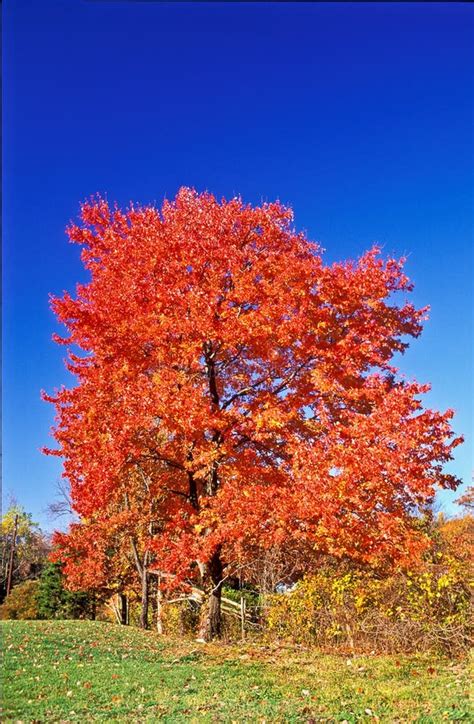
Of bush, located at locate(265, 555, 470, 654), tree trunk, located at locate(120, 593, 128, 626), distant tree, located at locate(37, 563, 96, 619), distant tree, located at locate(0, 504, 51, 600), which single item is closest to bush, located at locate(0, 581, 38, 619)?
distant tree, located at locate(37, 563, 96, 619)

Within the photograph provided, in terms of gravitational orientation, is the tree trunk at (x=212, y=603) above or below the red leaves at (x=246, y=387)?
below

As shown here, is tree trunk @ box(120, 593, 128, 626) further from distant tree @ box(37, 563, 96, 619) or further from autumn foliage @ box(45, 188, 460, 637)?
autumn foliage @ box(45, 188, 460, 637)

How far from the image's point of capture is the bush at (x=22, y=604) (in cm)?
3391

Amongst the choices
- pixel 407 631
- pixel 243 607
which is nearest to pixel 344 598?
pixel 407 631

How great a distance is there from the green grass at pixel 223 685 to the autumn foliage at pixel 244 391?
2.25 m

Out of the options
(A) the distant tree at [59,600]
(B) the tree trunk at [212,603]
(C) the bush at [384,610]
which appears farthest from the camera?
(A) the distant tree at [59,600]

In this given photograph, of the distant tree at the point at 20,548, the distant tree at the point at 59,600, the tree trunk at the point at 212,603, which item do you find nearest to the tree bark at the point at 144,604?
the distant tree at the point at 59,600

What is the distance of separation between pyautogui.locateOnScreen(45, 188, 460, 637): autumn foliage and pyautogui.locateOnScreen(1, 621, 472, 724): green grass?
2.25 metres

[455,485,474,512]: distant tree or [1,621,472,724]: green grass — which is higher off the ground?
[455,485,474,512]: distant tree

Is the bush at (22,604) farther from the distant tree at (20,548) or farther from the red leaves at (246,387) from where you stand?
the red leaves at (246,387)

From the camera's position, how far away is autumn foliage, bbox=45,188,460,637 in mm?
11859

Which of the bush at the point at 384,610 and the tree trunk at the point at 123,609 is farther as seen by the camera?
the tree trunk at the point at 123,609

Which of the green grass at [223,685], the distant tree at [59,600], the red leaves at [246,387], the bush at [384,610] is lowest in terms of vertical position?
the green grass at [223,685]

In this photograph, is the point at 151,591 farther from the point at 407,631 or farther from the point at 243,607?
the point at 407,631
